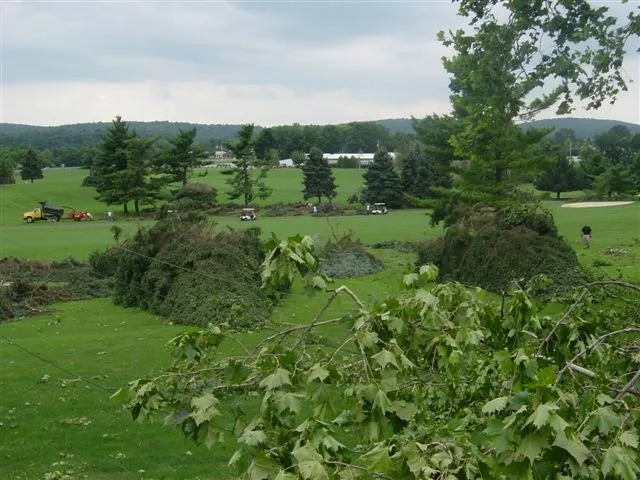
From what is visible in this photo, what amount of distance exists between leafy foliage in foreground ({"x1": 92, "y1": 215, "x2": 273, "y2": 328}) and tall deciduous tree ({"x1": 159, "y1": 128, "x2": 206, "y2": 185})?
41421 millimetres

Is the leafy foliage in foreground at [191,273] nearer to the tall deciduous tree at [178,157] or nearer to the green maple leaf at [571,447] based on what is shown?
the green maple leaf at [571,447]

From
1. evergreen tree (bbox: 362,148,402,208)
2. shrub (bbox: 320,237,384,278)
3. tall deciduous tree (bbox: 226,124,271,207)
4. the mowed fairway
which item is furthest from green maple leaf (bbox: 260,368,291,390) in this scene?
evergreen tree (bbox: 362,148,402,208)

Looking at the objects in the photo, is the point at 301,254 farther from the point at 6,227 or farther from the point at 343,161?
the point at 343,161

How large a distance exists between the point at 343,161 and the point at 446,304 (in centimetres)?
11900

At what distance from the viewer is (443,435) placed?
3.49 metres

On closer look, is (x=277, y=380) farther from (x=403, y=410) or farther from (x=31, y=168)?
(x=31, y=168)

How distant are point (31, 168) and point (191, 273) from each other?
77740mm

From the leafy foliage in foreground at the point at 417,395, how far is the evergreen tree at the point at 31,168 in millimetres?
91737

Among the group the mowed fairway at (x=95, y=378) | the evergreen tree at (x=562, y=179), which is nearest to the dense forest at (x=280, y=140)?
the evergreen tree at (x=562, y=179)

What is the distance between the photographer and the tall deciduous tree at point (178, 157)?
6444 cm

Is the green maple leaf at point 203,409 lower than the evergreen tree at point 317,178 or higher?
higher

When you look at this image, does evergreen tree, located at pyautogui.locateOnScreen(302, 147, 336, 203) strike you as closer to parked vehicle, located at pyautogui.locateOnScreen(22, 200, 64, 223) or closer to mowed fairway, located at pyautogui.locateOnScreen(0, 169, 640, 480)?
parked vehicle, located at pyautogui.locateOnScreen(22, 200, 64, 223)

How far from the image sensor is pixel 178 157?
64.8 m

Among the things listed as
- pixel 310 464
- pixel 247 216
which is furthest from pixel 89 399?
pixel 247 216
